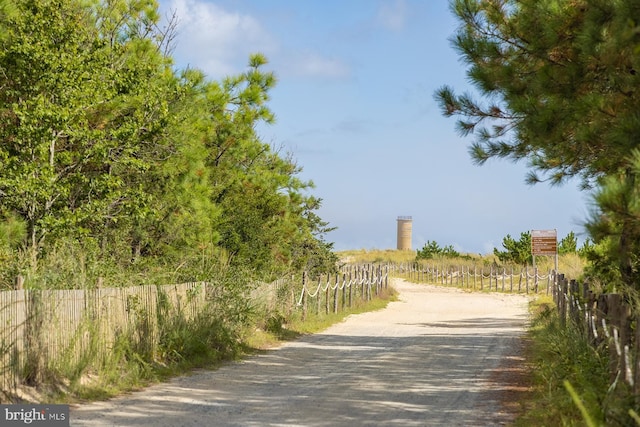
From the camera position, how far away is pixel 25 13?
18172 millimetres

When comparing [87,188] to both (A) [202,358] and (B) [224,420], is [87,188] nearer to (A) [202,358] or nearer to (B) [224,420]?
(A) [202,358]

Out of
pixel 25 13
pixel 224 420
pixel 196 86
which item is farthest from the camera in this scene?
pixel 196 86

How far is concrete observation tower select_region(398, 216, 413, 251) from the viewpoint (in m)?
97.5

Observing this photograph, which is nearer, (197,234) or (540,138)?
(540,138)

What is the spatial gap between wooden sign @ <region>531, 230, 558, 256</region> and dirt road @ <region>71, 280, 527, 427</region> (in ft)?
64.4

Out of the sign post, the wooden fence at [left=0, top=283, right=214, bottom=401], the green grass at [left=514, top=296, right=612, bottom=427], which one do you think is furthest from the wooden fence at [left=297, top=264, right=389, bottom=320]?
the green grass at [left=514, top=296, right=612, bottom=427]

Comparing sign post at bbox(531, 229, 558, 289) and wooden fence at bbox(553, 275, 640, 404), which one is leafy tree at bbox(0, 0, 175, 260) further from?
sign post at bbox(531, 229, 558, 289)

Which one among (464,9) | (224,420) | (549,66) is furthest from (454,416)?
(464,9)

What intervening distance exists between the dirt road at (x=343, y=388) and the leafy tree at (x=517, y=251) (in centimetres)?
3599

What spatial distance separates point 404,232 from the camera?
9794 centimetres

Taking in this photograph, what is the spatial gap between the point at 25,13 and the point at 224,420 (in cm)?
1219

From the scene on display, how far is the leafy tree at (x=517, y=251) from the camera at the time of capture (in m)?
56.8

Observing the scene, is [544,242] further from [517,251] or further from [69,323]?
[69,323]

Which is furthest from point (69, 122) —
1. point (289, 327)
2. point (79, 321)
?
point (289, 327)
